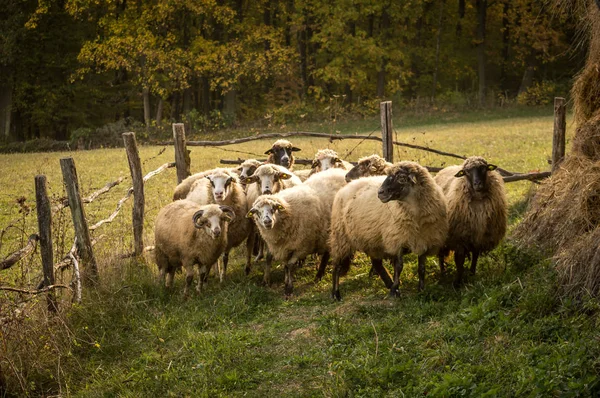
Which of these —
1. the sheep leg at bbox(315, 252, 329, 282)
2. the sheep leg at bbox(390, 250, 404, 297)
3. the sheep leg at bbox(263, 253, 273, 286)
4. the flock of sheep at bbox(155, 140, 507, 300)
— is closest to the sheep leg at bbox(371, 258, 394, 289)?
the flock of sheep at bbox(155, 140, 507, 300)

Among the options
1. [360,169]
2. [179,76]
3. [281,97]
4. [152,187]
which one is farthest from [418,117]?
[360,169]

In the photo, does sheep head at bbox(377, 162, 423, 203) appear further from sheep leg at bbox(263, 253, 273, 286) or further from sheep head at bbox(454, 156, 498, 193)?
Result: sheep leg at bbox(263, 253, 273, 286)

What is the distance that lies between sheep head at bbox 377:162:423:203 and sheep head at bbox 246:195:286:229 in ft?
5.61

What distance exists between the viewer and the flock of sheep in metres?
9.09

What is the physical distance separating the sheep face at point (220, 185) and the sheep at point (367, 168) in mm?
1995

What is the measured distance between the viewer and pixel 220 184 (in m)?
11.1

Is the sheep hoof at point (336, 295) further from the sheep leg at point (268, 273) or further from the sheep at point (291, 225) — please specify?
the sheep leg at point (268, 273)

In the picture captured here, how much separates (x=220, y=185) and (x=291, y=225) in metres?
1.64

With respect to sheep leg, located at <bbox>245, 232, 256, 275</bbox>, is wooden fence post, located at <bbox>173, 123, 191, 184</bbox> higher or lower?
higher

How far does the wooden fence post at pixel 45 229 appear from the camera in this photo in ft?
26.2

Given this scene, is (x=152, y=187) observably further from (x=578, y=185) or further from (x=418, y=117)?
(x=418, y=117)

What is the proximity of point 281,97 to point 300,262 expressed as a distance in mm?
32303

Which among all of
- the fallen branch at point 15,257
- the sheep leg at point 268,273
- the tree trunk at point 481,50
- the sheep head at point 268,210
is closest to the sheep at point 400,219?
Answer: the sheep head at point 268,210

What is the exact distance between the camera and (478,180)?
9312 mm
